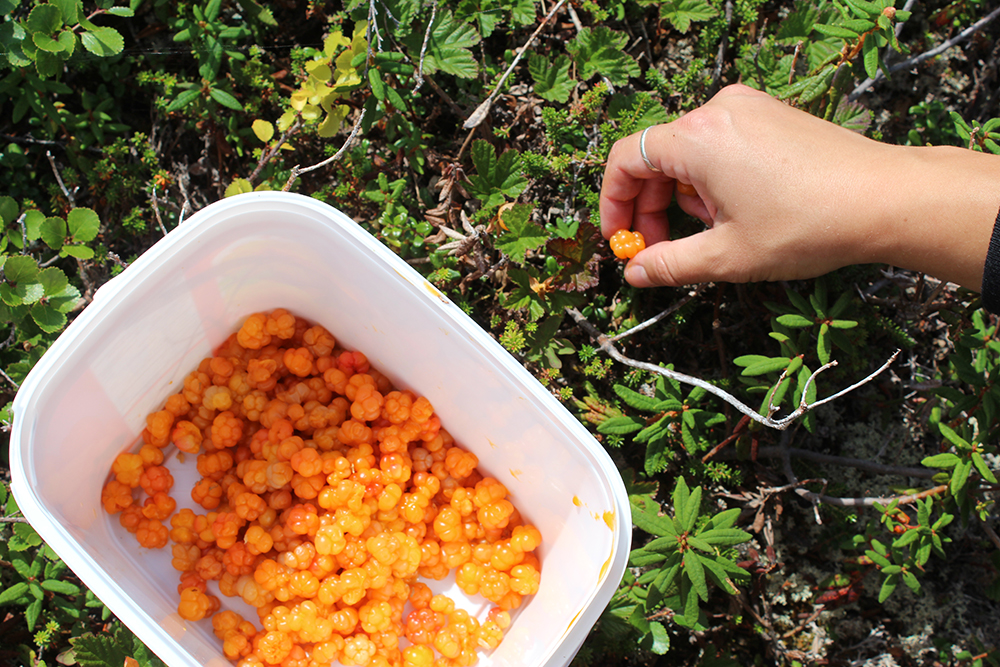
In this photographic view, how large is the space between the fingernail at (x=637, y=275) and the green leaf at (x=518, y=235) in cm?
29

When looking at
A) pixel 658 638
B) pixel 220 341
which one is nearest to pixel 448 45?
pixel 220 341

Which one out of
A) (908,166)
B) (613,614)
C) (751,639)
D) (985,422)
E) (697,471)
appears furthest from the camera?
(751,639)

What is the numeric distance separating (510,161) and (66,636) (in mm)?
2276

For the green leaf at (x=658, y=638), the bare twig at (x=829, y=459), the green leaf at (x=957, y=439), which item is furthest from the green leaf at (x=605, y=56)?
the green leaf at (x=658, y=638)

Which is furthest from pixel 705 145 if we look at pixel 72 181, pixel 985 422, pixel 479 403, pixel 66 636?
pixel 66 636

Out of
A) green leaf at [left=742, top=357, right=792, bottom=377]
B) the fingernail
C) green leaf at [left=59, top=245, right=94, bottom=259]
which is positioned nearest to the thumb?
the fingernail

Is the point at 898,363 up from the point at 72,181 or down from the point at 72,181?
down

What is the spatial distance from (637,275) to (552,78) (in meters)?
0.84

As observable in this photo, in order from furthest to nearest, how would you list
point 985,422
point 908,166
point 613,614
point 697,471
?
point 697,471 → point 613,614 → point 985,422 → point 908,166

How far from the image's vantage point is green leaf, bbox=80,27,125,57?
1.97 meters

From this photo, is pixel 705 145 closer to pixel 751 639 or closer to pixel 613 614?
pixel 613 614

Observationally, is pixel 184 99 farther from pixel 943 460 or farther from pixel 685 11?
pixel 943 460

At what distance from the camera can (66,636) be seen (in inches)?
89.9

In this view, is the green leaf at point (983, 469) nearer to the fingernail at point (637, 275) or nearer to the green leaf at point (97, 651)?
the fingernail at point (637, 275)
